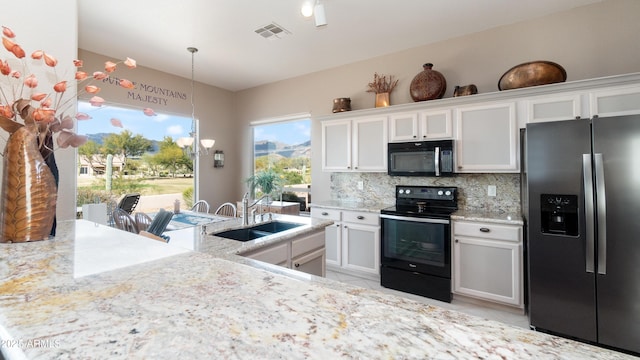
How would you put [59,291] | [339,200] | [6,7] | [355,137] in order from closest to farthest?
[59,291]
[6,7]
[355,137]
[339,200]

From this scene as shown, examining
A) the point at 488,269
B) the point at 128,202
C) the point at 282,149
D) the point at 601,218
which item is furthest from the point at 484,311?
the point at 128,202

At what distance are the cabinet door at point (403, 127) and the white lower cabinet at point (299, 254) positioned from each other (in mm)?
1694

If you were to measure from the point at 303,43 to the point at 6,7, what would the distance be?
2.66 meters

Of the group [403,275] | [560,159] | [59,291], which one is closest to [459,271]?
[403,275]

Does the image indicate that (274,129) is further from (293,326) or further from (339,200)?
(293,326)

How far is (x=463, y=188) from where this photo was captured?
3262 mm

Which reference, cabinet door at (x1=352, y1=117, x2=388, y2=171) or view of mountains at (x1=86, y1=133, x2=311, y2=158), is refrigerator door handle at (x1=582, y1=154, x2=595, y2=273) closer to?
cabinet door at (x1=352, y1=117, x2=388, y2=171)

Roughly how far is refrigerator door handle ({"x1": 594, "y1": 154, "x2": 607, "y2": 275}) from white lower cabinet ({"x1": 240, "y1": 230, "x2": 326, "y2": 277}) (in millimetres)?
2016

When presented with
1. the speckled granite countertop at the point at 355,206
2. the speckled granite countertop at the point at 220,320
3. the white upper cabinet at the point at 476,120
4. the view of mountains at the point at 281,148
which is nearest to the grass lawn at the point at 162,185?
the view of mountains at the point at 281,148

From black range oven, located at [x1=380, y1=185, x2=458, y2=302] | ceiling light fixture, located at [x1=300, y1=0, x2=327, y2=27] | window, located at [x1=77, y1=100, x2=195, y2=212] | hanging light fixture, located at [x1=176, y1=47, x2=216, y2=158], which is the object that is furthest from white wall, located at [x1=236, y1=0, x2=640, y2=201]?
window, located at [x1=77, y1=100, x2=195, y2=212]

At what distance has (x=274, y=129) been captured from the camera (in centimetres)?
516

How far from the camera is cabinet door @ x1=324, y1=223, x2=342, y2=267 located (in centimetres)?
358

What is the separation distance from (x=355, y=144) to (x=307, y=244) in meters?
1.94

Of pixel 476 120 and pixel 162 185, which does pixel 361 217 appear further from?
pixel 162 185
